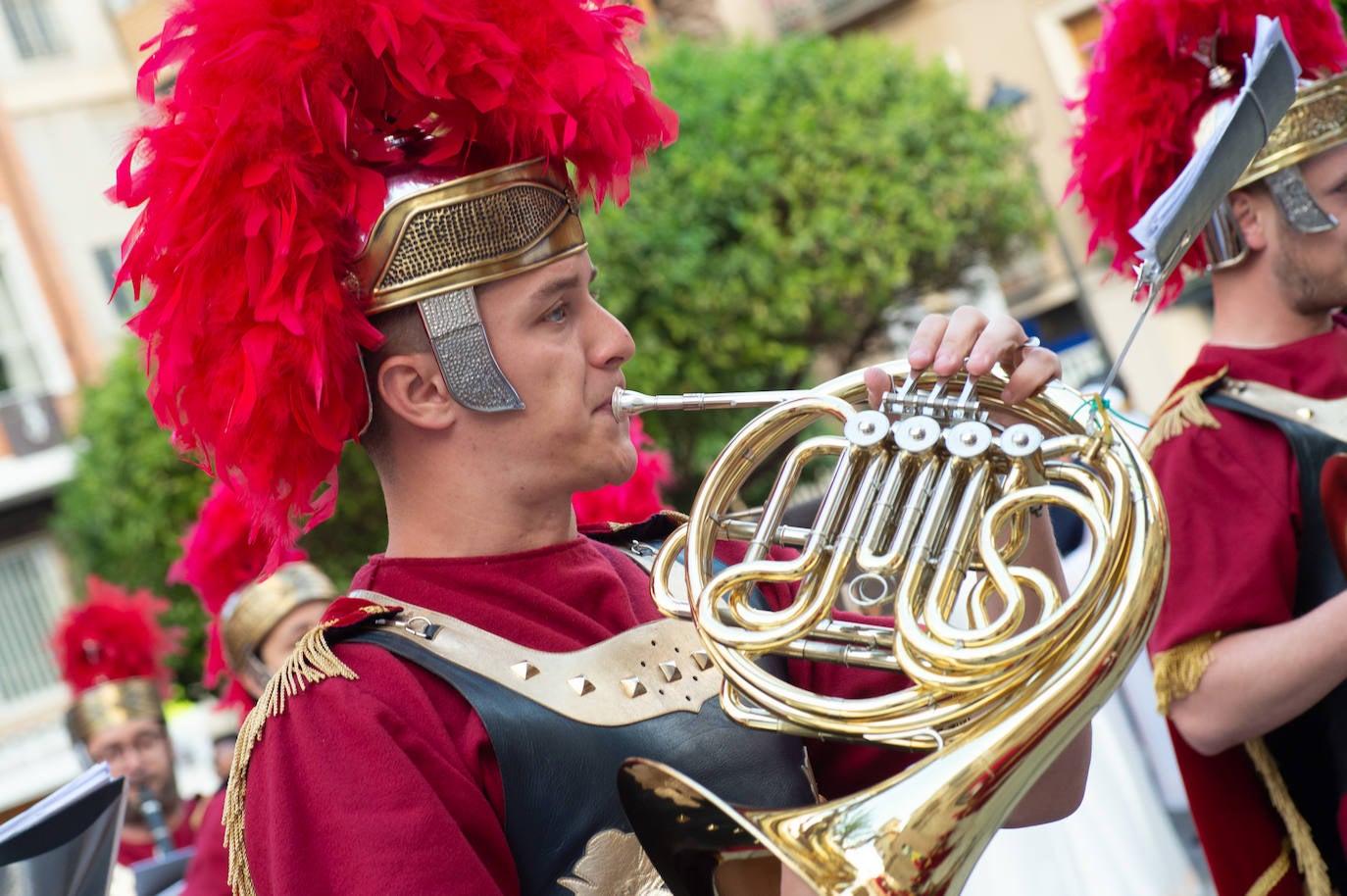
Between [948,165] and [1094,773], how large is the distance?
12.8 metres

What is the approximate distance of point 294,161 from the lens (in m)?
2.05

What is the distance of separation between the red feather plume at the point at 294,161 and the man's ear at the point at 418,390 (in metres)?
0.05

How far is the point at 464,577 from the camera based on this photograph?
6.98 feet

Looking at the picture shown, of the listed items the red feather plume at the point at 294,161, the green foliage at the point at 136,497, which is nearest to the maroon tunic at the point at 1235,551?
the red feather plume at the point at 294,161

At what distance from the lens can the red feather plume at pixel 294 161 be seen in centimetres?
205

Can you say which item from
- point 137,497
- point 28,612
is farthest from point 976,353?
point 28,612

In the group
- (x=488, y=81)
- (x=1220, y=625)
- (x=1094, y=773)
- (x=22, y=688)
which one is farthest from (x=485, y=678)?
(x=22, y=688)

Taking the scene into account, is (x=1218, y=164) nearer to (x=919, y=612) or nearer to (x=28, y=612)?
(x=919, y=612)

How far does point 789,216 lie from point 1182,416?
12.4m

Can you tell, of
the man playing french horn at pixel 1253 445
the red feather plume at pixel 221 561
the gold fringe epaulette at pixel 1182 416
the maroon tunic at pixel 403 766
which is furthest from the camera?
the red feather plume at pixel 221 561

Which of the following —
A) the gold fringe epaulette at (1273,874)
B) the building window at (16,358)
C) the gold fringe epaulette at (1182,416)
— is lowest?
the gold fringe epaulette at (1273,874)

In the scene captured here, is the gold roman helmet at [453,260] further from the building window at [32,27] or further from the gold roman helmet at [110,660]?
the building window at [32,27]

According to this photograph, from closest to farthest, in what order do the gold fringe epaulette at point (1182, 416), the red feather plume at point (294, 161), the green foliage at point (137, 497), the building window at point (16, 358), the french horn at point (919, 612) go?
1. the french horn at point (919, 612)
2. the red feather plume at point (294, 161)
3. the gold fringe epaulette at point (1182, 416)
4. the green foliage at point (137, 497)
5. the building window at point (16, 358)

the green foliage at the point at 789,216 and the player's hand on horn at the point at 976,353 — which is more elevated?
the green foliage at the point at 789,216
